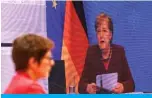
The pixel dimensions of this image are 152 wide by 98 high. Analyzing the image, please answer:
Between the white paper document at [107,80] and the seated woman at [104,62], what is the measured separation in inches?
0.9

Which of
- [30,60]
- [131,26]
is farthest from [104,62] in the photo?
[30,60]

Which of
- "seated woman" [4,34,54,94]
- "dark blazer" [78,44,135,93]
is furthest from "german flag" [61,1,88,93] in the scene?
"seated woman" [4,34,54,94]

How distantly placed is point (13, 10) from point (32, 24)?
158 millimetres

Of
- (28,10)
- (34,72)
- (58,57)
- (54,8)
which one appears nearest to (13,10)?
(28,10)

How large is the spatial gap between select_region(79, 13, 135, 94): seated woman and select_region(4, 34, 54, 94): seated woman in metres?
1.64

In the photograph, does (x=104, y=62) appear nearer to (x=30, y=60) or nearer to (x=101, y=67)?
(x=101, y=67)

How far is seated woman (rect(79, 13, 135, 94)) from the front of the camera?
8.67ft

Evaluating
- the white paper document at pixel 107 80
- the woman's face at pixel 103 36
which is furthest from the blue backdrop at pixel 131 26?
the white paper document at pixel 107 80

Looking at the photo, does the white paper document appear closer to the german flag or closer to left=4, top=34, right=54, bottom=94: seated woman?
the german flag

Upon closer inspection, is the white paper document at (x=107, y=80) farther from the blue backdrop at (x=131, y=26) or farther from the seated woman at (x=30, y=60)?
the seated woman at (x=30, y=60)

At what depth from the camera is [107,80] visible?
263cm

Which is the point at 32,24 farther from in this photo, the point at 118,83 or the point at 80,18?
the point at 118,83

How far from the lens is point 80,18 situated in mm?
2645

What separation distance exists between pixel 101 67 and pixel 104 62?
1.6 inches
